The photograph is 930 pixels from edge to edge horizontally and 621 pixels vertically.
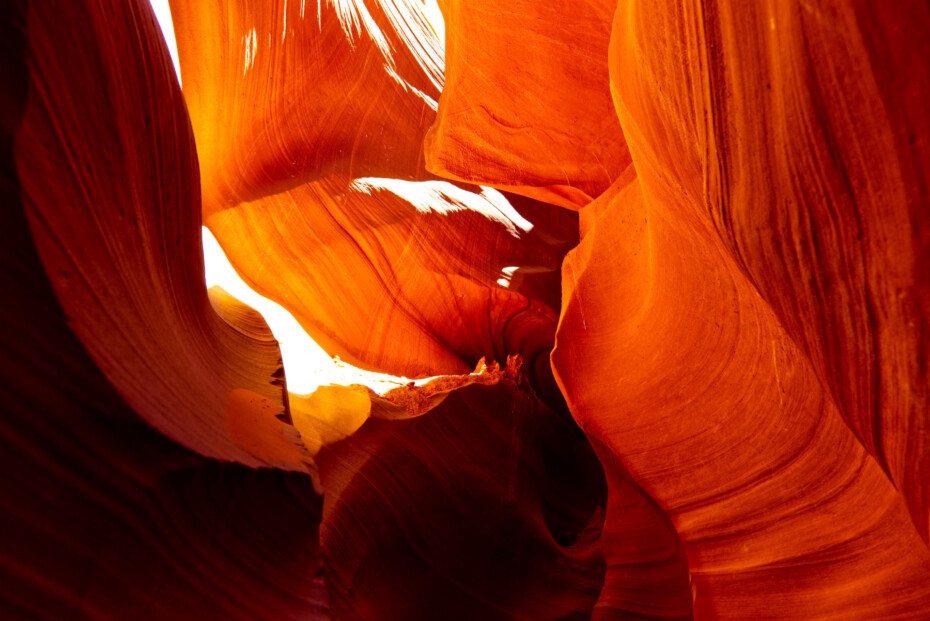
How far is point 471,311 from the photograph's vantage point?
3596 millimetres

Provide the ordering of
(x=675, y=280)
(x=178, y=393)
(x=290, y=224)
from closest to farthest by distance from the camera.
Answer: (x=178, y=393) → (x=675, y=280) → (x=290, y=224)

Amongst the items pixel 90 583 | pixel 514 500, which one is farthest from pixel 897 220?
pixel 514 500

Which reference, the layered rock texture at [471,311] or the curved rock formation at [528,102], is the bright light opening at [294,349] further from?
the curved rock formation at [528,102]

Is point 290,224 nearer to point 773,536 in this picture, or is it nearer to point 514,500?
point 514,500

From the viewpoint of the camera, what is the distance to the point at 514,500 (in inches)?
120

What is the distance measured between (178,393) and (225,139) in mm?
→ 2827

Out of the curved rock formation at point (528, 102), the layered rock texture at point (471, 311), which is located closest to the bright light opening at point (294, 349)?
the layered rock texture at point (471, 311)

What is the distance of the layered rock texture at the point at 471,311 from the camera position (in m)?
0.95

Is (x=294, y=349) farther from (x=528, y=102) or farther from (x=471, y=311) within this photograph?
(x=528, y=102)

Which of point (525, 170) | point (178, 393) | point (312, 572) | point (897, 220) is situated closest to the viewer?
point (897, 220)

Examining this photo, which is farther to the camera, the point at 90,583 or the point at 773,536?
the point at 773,536

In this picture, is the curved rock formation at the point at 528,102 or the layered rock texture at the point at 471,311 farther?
the curved rock formation at the point at 528,102

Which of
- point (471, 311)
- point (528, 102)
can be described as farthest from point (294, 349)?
point (528, 102)

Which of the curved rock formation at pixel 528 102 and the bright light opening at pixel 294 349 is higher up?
the curved rock formation at pixel 528 102
